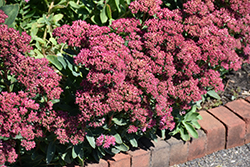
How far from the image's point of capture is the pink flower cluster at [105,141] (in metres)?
1.97

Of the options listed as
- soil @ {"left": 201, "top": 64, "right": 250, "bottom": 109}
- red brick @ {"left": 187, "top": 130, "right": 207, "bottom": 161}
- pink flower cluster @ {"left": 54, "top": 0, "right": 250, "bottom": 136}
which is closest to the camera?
pink flower cluster @ {"left": 54, "top": 0, "right": 250, "bottom": 136}

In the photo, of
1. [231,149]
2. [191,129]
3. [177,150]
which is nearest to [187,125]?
[191,129]

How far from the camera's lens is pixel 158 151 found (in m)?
2.38

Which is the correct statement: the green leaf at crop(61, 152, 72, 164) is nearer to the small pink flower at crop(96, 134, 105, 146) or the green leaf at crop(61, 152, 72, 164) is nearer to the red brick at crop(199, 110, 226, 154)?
the small pink flower at crop(96, 134, 105, 146)

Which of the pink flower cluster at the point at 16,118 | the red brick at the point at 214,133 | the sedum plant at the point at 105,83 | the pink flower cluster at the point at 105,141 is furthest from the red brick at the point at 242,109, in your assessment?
the pink flower cluster at the point at 16,118

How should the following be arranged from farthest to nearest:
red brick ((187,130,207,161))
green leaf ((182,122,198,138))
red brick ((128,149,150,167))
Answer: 1. red brick ((187,130,207,161))
2. green leaf ((182,122,198,138))
3. red brick ((128,149,150,167))

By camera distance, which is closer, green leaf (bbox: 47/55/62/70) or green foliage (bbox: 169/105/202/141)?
green leaf (bbox: 47/55/62/70)

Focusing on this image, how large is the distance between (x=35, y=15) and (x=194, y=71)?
65.2 inches

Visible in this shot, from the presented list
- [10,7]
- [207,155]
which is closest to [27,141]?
[10,7]

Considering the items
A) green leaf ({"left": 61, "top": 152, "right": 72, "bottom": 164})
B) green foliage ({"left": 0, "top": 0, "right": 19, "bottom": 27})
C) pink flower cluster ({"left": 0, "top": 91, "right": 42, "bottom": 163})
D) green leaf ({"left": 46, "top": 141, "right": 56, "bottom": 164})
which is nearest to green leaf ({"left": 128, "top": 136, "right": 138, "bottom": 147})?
green leaf ({"left": 61, "top": 152, "right": 72, "bottom": 164})

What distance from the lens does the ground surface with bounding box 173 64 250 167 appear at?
258 cm

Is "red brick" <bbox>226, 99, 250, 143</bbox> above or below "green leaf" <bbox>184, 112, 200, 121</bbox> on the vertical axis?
below

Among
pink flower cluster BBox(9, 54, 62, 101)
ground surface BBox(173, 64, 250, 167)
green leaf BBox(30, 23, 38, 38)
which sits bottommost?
ground surface BBox(173, 64, 250, 167)

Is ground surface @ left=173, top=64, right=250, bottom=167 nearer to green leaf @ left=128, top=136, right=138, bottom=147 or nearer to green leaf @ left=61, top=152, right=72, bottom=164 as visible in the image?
green leaf @ left=128, top=136, right=138, bottom=147
